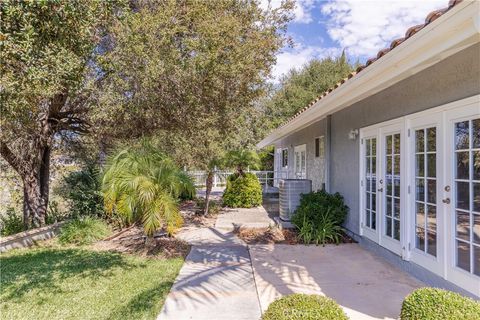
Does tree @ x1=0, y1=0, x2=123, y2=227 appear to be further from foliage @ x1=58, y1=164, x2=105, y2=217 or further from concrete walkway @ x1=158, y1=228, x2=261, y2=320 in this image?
foliage @ x1=58, y1=164, x2=105, y2=217

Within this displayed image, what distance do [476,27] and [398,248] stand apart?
4229 mm

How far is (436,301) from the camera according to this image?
3.22m

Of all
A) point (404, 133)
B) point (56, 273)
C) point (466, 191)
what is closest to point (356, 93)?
point (404, 133)

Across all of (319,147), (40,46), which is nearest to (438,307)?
(40,46)

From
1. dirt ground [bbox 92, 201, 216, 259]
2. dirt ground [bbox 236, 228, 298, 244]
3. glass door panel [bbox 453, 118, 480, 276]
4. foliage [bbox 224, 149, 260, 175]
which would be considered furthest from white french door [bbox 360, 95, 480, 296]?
foliage [bbox 224, 149, 260, 175]

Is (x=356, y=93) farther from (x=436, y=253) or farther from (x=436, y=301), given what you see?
(x=436, y=301)

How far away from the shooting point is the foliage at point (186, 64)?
24.8 feet

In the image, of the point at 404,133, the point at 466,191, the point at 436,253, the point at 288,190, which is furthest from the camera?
the point at 288,190

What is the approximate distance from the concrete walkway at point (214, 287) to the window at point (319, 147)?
4.94m

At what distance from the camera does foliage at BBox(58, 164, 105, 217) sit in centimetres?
997

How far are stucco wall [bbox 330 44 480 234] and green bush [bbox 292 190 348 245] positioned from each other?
28cm

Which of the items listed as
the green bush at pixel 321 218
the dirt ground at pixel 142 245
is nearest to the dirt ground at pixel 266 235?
the green bush at pixel 321 218

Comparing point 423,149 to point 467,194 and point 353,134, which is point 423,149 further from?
point 353,134

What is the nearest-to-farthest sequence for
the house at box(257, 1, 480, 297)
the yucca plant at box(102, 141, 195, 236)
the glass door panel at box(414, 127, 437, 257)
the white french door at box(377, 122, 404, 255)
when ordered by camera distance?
the house at box(257, 1, 480, 297) < the glass door panel at box(414, 127, 437, 257) < the white french door at box(377, 122, 404, 255) < the yucca plant at box(102, 141, 195, 236)
